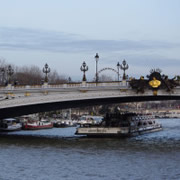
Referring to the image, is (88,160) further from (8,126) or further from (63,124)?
(63,124)

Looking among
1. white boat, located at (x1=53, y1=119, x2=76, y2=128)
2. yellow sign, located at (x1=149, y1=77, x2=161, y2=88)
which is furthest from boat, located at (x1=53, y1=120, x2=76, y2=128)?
yellow sign, located at (x1=149, y1=77, x2=161, y2=88)

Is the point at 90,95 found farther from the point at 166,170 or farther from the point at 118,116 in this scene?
the point at 166,170

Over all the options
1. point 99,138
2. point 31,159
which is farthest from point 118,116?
point 31,159

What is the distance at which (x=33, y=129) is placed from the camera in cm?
7975

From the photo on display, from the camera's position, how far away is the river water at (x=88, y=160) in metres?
31.5

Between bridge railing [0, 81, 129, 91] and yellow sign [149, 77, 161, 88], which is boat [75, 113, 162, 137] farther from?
yellow sign [149, 77, 161, 88]

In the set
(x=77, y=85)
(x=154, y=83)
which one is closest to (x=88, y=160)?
(x=154, y=83)

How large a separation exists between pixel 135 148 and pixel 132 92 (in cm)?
751

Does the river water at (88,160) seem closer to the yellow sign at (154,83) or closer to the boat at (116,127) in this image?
the boat at (116,127)

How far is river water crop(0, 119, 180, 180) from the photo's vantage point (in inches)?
1238

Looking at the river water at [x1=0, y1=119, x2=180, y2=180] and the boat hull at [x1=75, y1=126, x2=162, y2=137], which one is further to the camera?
the boat hull at [x1=75, y1=126, x2=162, y2=137]

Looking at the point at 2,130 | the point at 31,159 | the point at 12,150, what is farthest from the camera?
the point at 2,130

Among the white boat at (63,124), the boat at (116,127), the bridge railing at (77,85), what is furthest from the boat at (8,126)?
the bridge railing at (77,85)

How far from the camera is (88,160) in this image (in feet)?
124
